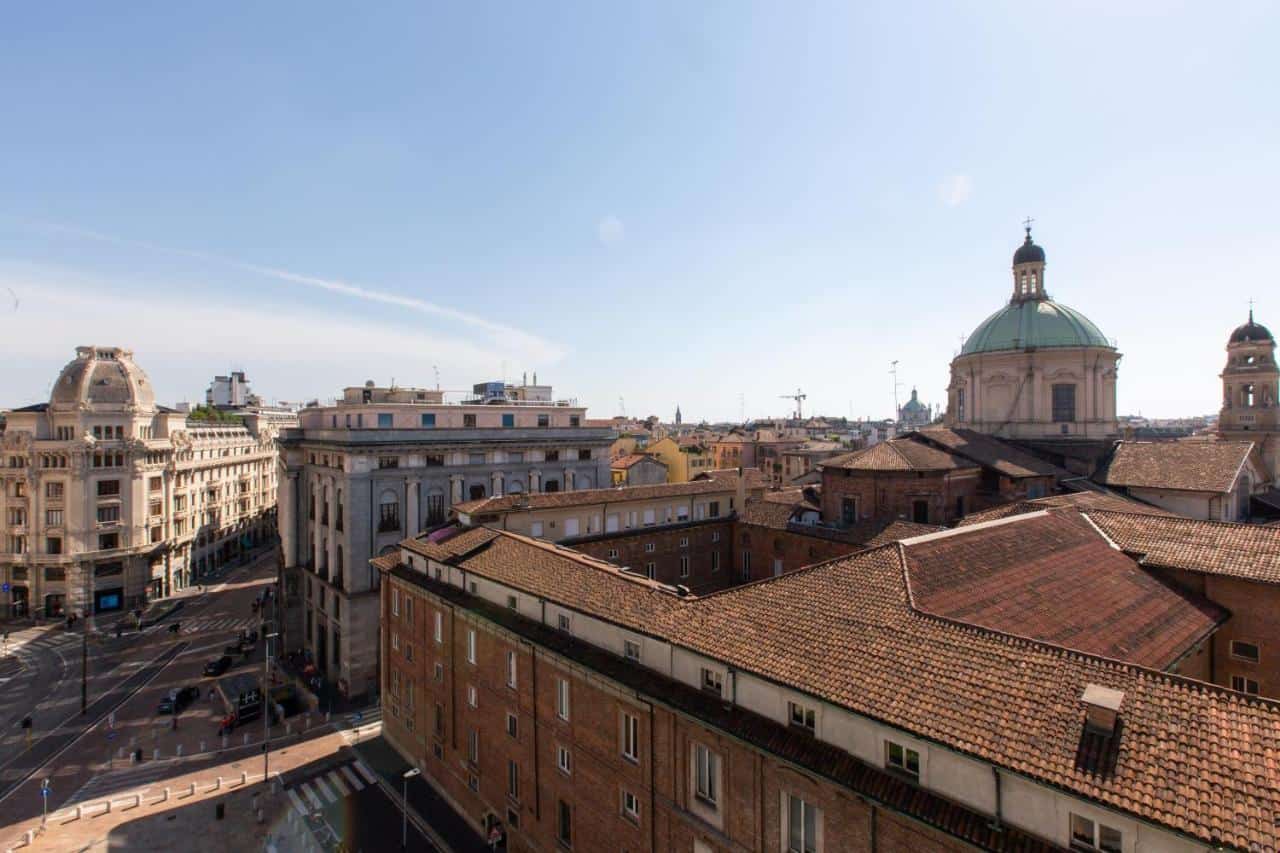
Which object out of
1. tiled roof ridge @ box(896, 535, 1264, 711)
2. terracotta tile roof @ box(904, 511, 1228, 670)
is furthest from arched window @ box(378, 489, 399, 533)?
tiled roof ridge @ box(896, 535, 1264, 711)

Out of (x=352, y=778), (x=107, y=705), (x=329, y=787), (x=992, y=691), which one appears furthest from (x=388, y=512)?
(x=992, y=691)

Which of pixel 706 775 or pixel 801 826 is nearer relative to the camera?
pixel 801 826

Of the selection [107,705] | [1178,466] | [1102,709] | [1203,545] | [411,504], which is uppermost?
[1178,466]

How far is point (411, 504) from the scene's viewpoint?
4681 cm

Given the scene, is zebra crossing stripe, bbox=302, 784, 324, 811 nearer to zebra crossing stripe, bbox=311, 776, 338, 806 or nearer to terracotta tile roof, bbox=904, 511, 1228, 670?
zebra crossing stripe, bbox=311, 776, 338, 806

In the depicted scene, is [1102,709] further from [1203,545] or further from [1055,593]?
[1203,545]

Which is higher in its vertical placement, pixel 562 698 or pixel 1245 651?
pixel 1245 651

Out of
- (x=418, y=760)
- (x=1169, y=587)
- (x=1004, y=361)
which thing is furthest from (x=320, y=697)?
(x=1004, y=361)

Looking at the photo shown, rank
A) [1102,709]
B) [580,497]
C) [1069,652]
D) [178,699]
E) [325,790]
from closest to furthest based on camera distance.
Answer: [1102,709] → [1069,652] → [325,790] → [580,497] → [178,699]

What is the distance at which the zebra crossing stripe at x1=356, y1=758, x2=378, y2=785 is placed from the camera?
32625 mm

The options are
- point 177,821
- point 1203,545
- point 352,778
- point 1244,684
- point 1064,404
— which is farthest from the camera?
point 1064,404

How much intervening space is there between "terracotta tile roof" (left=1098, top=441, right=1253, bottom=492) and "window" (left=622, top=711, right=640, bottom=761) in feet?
139

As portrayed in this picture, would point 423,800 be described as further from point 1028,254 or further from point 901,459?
point 1028,254

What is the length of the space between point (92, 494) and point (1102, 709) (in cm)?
7981
